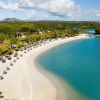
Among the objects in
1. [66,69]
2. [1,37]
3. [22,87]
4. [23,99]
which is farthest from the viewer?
[1,37]

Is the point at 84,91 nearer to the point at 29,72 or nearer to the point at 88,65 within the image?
the point at 29,72

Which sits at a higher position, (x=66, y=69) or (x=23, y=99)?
(x=23, y=99)

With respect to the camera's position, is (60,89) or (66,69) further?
(66,69)

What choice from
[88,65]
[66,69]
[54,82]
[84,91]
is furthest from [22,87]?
→ [88,65]

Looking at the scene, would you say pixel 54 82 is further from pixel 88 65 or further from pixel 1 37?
pixel 1 37

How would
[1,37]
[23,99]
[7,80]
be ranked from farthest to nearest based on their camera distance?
[1,37] < [7,80] < [23,99]

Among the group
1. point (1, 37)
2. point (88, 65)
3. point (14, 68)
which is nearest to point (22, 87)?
point (14, 68)

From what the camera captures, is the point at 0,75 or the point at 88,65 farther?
the point at 88,65

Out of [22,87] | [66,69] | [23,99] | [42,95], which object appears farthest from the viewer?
[66,69]

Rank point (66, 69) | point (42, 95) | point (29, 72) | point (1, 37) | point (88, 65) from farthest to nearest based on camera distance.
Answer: point (1, 37) → point (88, 65) → point (66, 69) → point (29, 72) → point (42, 95)
